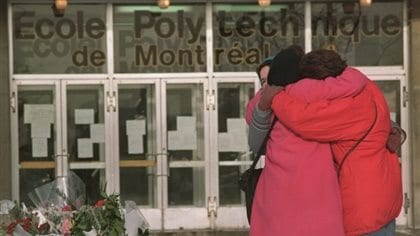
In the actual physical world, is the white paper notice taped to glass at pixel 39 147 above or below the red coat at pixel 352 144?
below

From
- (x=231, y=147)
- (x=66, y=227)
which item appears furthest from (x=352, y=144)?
(x=231, y=147)

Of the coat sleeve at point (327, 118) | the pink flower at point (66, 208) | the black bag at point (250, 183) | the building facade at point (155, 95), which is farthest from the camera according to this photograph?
the building facade at point (155, 95)

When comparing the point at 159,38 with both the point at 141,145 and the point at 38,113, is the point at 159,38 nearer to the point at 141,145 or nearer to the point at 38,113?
the point at 141,145

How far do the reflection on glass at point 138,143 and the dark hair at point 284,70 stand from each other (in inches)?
264

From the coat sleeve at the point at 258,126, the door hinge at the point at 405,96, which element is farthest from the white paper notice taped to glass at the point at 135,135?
the coat sleeve at the point at 258,126

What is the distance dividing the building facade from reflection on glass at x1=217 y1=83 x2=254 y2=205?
14 millimetres

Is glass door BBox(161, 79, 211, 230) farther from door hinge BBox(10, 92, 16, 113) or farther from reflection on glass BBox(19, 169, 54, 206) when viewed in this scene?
door hinge BBox(10, 92, 16, 113)

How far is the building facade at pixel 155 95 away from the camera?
9297 mm

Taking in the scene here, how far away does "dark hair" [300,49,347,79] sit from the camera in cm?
272

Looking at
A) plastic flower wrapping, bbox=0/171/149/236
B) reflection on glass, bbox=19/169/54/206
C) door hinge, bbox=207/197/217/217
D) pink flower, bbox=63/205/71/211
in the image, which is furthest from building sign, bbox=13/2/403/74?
pink flower, bbox=63/205/71/211

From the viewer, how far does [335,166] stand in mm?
2639

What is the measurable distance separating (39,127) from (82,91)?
750mm

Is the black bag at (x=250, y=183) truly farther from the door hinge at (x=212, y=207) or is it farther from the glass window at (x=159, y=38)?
the glass window at (x=159, y=38)

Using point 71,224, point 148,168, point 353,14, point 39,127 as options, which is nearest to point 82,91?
point 39,127
